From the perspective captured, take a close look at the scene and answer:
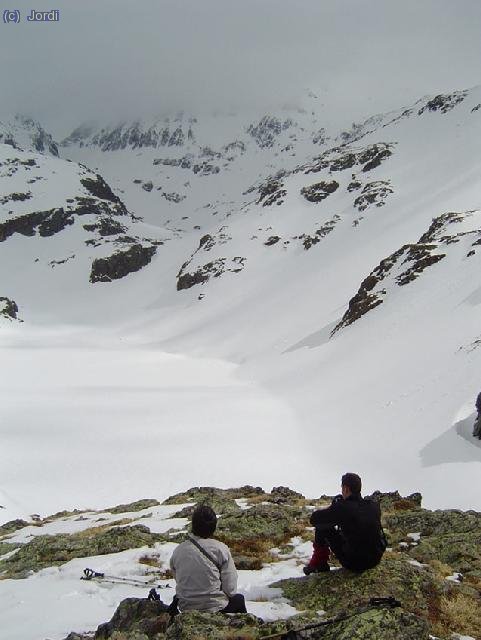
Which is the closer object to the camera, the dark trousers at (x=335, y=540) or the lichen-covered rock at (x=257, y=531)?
the dark trousers at (x=335, y=540)

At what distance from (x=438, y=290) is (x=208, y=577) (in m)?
39.6

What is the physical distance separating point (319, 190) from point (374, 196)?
696 inches

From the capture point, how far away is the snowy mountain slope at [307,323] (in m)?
23.4

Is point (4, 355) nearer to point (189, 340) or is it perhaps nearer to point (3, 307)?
point (189, 340)

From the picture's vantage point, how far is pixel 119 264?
13075cm

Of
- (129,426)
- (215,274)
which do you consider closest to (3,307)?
(215,274)

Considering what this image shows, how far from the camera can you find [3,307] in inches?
3984

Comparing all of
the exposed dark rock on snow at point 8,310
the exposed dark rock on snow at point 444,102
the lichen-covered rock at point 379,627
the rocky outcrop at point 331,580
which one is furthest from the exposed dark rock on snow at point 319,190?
the lichen-covered rock at point 379,627

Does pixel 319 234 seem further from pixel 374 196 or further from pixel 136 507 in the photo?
pixel 136 507

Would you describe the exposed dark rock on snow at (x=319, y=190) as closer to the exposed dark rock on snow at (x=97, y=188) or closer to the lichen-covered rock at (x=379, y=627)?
the exposed dark rock on snow at (x=97, y=188)

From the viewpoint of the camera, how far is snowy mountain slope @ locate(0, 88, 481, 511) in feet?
76.8

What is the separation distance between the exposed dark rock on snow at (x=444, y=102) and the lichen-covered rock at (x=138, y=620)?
147461 millimetres

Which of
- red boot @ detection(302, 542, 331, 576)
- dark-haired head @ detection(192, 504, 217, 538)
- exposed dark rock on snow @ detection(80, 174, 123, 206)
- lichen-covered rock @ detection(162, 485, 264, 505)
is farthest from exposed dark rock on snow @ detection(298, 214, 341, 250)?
exposed dark rock on snow @ detection(80, 174, 123, 206)

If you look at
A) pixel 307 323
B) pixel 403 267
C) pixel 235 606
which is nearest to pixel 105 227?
pixel 307 323
